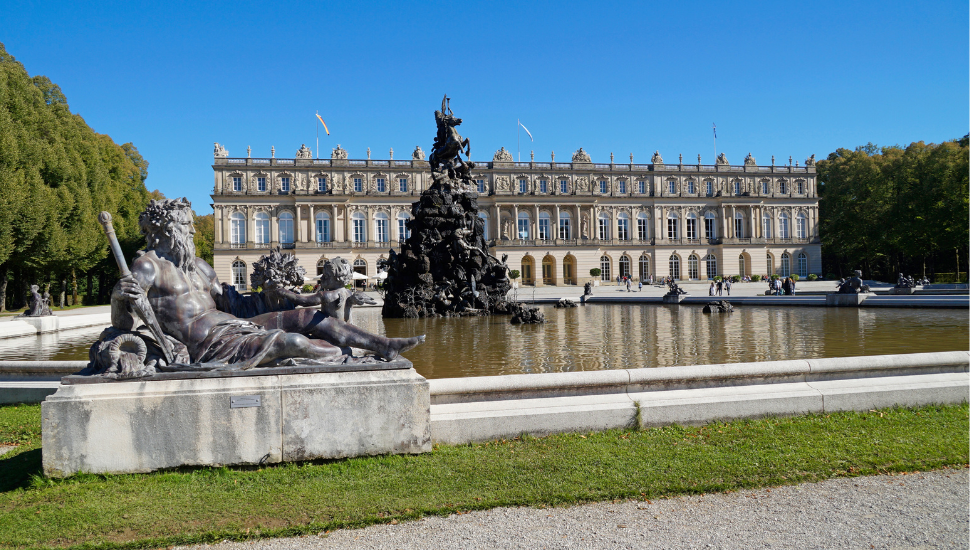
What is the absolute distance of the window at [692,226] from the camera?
70.8 m

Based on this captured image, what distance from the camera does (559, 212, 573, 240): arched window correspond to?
6862 cm

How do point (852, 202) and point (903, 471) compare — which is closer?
point (903, 471)

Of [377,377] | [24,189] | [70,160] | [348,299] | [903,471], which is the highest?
[70,160]

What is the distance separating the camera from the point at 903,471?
4.00 meters

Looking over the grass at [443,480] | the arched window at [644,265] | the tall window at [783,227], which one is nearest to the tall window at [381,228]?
the arched window at [644,265]

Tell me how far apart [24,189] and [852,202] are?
70.4m

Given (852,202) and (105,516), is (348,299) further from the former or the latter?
(852,202)

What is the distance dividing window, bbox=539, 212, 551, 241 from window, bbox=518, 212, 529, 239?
165cm

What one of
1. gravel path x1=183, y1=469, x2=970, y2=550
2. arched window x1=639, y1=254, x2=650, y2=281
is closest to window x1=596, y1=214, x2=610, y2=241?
arched window x1=639, y1=254, x2=650, y2=281

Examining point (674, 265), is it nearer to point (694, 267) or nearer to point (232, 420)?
point (694, 267)

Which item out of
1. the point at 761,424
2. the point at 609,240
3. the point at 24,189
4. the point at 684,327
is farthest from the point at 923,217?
the point at 24,189

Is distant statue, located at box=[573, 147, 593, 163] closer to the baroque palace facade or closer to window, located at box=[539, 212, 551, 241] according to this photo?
the baroque palace facade

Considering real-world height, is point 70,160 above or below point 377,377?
above

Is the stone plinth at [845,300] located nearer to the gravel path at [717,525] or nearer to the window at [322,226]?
the gravel path at [717,525]
